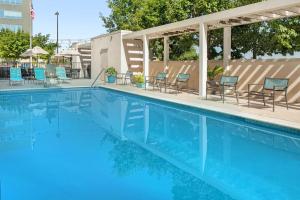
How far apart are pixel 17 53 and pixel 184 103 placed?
91.6 ft

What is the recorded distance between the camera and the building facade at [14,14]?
196 ft

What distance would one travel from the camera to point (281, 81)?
1069cm

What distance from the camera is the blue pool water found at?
16.0 ft

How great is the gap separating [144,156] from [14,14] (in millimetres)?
61776

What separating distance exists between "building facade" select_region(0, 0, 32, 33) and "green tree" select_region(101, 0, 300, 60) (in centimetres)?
4373

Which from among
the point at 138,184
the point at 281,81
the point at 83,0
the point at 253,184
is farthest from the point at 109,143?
the point at 83,0

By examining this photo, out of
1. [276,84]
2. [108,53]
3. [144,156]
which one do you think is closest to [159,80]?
[108,53]

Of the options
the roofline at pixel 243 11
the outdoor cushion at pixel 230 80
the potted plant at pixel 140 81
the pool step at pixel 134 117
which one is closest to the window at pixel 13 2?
the potted plant at pixel 140 81

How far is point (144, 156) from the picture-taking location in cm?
664

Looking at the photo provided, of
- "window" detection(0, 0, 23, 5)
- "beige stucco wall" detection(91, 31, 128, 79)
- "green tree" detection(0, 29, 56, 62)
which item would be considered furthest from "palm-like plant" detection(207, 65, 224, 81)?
"window" detection(0, 0, 23, 5)

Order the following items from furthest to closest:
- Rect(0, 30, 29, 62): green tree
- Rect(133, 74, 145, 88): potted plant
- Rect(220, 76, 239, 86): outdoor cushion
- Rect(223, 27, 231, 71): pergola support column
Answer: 1. Rect(0, 30, 29, 62): green tree
2. Rect(133, 74, 145, 88): potted plant
3. Rect(223, 27, 231, 71): pergola support column
4. Rect(220, 76, 239, 86): outdoor cushion

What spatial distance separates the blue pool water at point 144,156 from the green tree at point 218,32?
24.3 feet

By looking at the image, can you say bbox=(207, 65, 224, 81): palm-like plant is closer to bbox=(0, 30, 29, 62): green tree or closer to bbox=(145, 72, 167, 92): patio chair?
→ bbox=(145, 72, 167, 92): patio chair

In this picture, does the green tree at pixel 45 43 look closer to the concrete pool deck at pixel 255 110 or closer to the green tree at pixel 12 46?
the green tree at pixel 12 46
